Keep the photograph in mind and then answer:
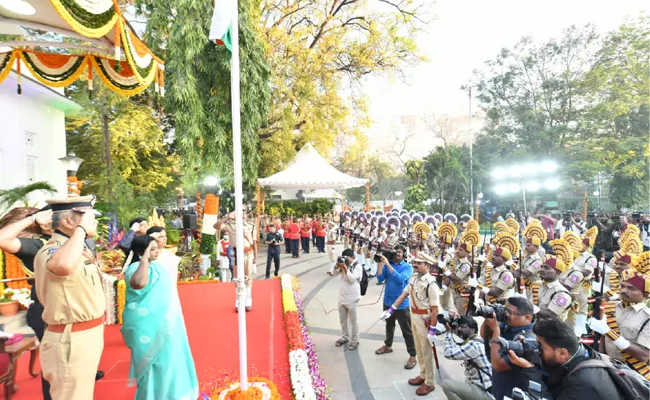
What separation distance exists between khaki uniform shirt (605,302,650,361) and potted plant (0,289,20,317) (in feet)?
27.1

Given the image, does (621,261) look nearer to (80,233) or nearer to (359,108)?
(80,233)

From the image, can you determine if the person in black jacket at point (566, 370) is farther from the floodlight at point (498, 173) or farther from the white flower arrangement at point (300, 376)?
the floodlight at point (498, 173)

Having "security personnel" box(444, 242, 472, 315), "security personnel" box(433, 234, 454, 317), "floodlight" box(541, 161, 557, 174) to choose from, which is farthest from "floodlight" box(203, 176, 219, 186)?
"floodlight" box(541, 161, 557, 174)

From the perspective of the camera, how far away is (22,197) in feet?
21.7

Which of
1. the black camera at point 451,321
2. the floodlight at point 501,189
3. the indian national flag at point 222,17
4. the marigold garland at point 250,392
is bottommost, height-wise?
the marigold garland at point 250,392

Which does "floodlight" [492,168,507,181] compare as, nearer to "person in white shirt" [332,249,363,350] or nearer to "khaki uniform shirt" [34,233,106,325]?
"person in white shirt" [332,249,363,350]

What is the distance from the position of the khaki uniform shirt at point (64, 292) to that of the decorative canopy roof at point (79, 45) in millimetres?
2390

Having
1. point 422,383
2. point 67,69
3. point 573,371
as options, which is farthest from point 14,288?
point 573,371

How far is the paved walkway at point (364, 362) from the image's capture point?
4.45 m

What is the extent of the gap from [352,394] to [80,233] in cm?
353

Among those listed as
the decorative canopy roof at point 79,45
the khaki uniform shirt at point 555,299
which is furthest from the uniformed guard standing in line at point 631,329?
the decorative canopy roof at point 79,45

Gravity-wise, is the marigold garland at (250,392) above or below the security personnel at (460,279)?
below

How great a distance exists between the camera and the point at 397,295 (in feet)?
17.3

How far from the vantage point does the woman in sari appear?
2.94m
